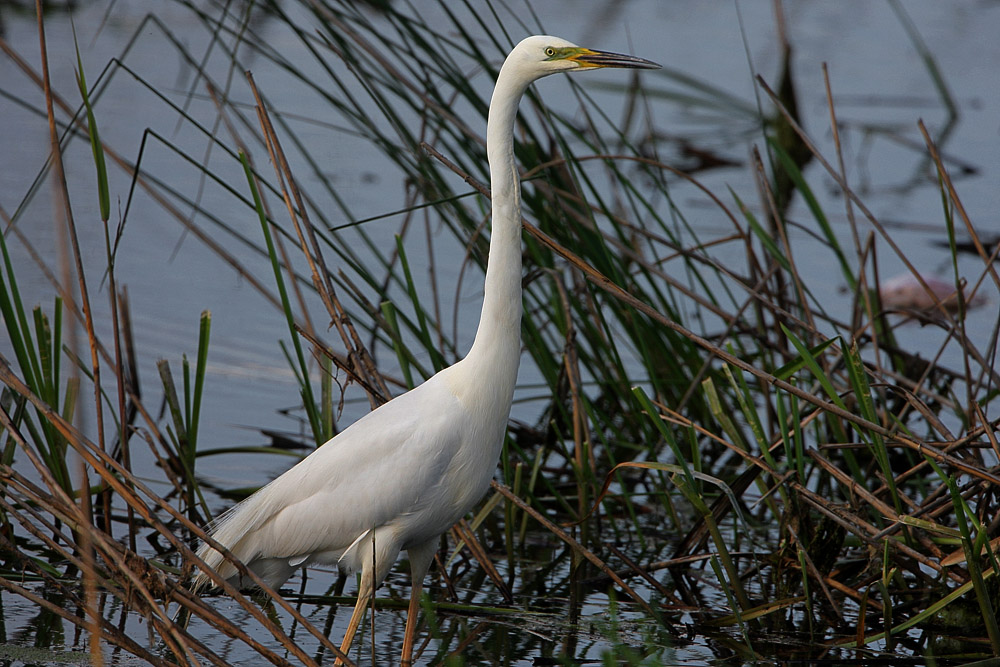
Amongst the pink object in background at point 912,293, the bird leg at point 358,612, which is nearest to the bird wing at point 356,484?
the bird leg at point 358,612

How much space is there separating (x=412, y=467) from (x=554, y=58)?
1.04 meters

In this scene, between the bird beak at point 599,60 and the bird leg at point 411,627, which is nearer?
the bird beak at point 599,60

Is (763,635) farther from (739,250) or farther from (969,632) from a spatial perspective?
(739,250)

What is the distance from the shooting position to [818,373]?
2.92 metres

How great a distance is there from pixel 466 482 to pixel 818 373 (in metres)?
0.92

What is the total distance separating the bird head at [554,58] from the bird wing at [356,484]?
0.83 metres

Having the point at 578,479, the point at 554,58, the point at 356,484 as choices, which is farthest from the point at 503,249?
the point at 578,479

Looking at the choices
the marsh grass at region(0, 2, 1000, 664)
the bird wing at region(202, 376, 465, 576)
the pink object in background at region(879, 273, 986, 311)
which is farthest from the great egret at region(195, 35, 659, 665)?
the pink object in background at region(879, 273, 986, 311)

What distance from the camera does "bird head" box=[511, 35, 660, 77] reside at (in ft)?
8.84

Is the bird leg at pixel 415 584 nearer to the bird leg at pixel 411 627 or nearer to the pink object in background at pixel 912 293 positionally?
the bird leg at pixel 411 627

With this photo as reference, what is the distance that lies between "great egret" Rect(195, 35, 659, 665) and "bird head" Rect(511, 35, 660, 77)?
5cm

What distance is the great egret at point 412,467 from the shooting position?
2844 millimetres

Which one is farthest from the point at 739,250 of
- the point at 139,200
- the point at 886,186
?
the point at 139,200

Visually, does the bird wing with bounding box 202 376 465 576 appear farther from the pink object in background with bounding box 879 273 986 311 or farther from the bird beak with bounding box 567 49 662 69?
the pink object in background with bounding box 879 273 986 311
